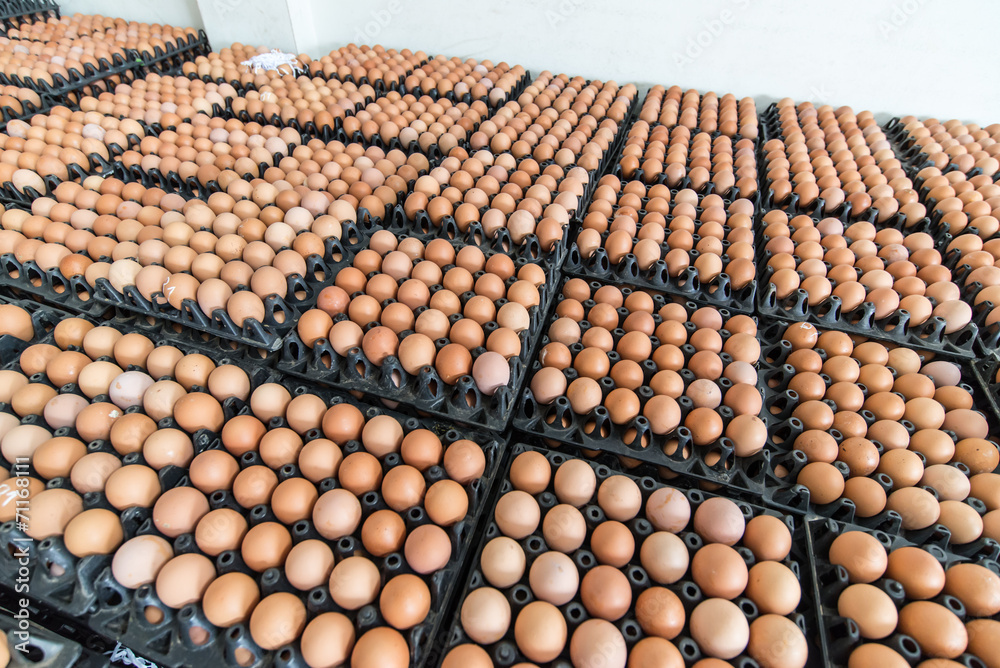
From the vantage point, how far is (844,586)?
50.5 inches

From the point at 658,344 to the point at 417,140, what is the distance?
2006mm

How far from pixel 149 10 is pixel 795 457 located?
669 cm

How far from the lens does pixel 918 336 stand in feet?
6.72

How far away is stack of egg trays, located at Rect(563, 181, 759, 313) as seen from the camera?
2129 millimetres

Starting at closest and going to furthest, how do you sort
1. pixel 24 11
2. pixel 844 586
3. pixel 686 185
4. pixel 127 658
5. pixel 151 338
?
pixel 844 586, pixel 127 658, pixel 151 338, pixel 686 185, pixel 24 11

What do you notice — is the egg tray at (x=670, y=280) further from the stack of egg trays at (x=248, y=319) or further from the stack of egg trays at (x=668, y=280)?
the stack of egg trays at (x=248, y=319)

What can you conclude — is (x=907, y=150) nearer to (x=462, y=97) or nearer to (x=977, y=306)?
(x=977, y=306)

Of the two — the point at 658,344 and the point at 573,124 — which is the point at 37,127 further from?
the point at 658,344

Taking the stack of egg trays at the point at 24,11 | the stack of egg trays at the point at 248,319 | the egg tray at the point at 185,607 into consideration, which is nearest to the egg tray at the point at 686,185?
the stack of egg trays at the point at 248,319

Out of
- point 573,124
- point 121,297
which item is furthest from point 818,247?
point 121,297

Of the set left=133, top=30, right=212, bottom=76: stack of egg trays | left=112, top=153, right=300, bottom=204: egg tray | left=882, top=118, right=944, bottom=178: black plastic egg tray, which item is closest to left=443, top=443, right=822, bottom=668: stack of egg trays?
left=112, top=153, right=300, bottom=204: egg tray

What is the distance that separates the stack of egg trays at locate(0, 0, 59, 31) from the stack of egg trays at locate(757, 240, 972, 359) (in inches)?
268

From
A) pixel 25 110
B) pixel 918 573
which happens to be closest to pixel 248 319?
pixel 918 573

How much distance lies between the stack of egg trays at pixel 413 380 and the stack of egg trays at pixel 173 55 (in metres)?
3.92
